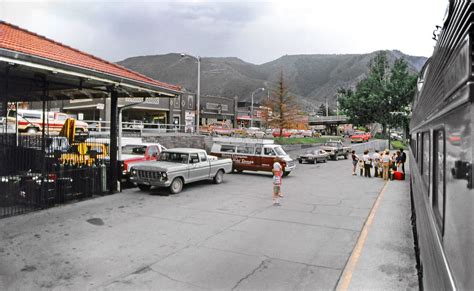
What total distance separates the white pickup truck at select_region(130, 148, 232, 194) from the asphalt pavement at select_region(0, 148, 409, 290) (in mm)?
698

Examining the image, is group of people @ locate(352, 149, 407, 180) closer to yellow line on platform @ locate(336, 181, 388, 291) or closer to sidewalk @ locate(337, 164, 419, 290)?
sidewalk @ locate(337, 164, 419, 290)

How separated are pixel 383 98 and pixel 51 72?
52.3 m

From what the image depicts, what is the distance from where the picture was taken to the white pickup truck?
44.1 feet

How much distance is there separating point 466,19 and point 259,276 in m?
5.13

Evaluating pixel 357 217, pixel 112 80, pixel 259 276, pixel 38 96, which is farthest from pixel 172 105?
pixel 259 276

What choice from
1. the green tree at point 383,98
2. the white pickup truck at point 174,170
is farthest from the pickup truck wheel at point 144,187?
the green tree at point 383,98

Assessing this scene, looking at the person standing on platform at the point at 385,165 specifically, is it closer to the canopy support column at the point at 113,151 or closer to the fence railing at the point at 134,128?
the canopy support column at the point at 113,151

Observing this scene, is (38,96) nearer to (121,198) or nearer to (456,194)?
(121,198)

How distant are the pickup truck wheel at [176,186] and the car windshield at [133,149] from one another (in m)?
3.87

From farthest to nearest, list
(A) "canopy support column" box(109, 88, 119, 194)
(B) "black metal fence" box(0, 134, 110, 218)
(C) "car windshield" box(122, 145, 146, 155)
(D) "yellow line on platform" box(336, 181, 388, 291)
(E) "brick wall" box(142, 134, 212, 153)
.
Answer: (E) "brick wall" box(142, 134, 212, 153) < (C) "car windshield" box(122, 145, 146, 155) < (A) "canopy support column" box(109, 88, 119, 194) < (B) "black metal fence" box(0, 134, 110, 218) < (D) "yellow line on platform" box(336, 181, 388, 291)

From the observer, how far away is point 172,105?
58.8 m

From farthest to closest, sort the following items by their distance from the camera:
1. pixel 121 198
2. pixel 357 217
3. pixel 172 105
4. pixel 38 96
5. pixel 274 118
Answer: pixel 172 105 → pixel 274 118 → pixel 38 96 → pixel 121 198 → pixel 357 217

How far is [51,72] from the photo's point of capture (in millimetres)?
10500

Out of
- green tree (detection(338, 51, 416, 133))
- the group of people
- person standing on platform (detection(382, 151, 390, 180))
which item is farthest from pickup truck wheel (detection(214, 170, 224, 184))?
green tree (detection(338, 51, 416, 133))
